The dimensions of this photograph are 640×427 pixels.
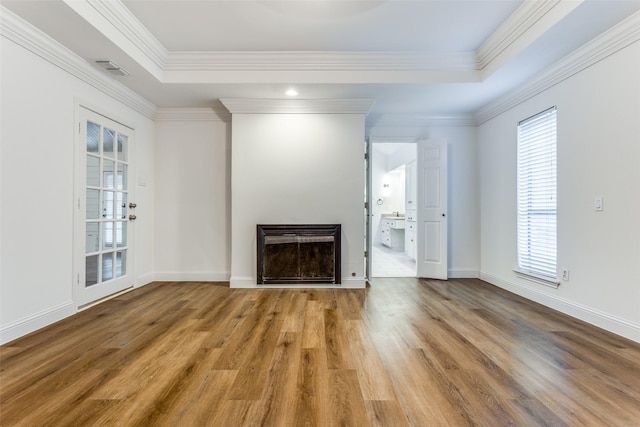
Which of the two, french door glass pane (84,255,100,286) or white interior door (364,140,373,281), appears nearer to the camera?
french door glass pane (84,255,100,286)

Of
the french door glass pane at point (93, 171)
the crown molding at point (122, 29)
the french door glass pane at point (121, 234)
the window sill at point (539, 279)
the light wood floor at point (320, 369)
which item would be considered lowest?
the light wood floor at point (320, 369)

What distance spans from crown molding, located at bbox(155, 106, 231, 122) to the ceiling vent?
112 centimetres

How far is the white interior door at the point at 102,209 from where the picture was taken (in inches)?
117

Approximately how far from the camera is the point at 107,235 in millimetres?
3449

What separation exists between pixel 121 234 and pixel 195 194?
3.55 ft

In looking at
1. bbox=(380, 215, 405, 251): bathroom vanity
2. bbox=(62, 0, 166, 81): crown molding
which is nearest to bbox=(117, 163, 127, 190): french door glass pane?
bbox=(62, 0, 166, 81): crown molding

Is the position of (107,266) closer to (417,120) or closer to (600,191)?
(417,120)

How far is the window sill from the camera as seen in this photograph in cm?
306

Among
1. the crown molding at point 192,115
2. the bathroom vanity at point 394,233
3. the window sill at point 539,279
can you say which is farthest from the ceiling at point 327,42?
the bathroom vanity at point 394,233

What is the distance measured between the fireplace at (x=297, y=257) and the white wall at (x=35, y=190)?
6.56 feet

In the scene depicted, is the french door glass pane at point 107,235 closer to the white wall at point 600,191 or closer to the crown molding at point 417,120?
the crown molding at point 417,120

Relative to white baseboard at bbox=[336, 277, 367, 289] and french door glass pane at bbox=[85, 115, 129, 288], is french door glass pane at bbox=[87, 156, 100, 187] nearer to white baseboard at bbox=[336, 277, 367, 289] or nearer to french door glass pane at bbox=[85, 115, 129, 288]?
french door glass pane at bbox=[85, 115, 129, 288]

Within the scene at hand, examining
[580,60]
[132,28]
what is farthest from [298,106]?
[580,60]

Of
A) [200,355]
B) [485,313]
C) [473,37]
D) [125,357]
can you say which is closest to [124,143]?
[125,357]
